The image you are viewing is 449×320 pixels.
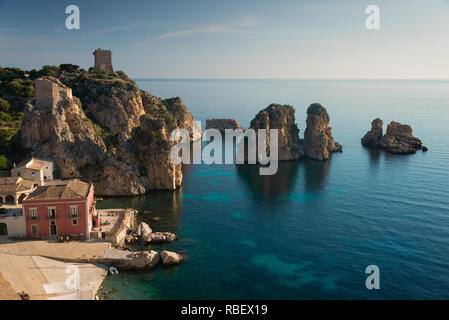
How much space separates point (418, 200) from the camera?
63094 millimetres

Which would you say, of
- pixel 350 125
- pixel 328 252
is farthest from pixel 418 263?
pixel 350 125

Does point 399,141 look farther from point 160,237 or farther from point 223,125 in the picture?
point 160,237

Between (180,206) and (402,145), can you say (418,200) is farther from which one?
(402,145)

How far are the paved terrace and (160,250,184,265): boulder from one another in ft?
21.7

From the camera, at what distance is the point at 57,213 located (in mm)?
43031

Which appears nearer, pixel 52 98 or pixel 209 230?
pixel 209 230

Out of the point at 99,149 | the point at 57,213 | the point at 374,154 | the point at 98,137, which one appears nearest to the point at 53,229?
the point at 57,213

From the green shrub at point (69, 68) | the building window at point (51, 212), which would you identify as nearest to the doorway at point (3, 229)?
the building window at point (51, 212)

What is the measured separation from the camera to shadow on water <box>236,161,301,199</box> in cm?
7106

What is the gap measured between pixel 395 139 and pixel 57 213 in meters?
103

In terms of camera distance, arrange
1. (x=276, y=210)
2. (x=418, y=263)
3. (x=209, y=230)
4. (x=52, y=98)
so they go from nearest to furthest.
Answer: (x=418, y=263), (x=209, y=230), (x=276, y=210), (x=52, y=98)

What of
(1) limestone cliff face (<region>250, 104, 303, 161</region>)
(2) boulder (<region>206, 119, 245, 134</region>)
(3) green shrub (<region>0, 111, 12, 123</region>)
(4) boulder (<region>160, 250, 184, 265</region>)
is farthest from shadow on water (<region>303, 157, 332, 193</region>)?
(3) green shrub (<region>0, 111, 12, 123</region>)

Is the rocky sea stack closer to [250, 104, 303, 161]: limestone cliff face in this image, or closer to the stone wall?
[250, 104, 303, 161]: limestone cliff face

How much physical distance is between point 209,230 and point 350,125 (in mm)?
127039
